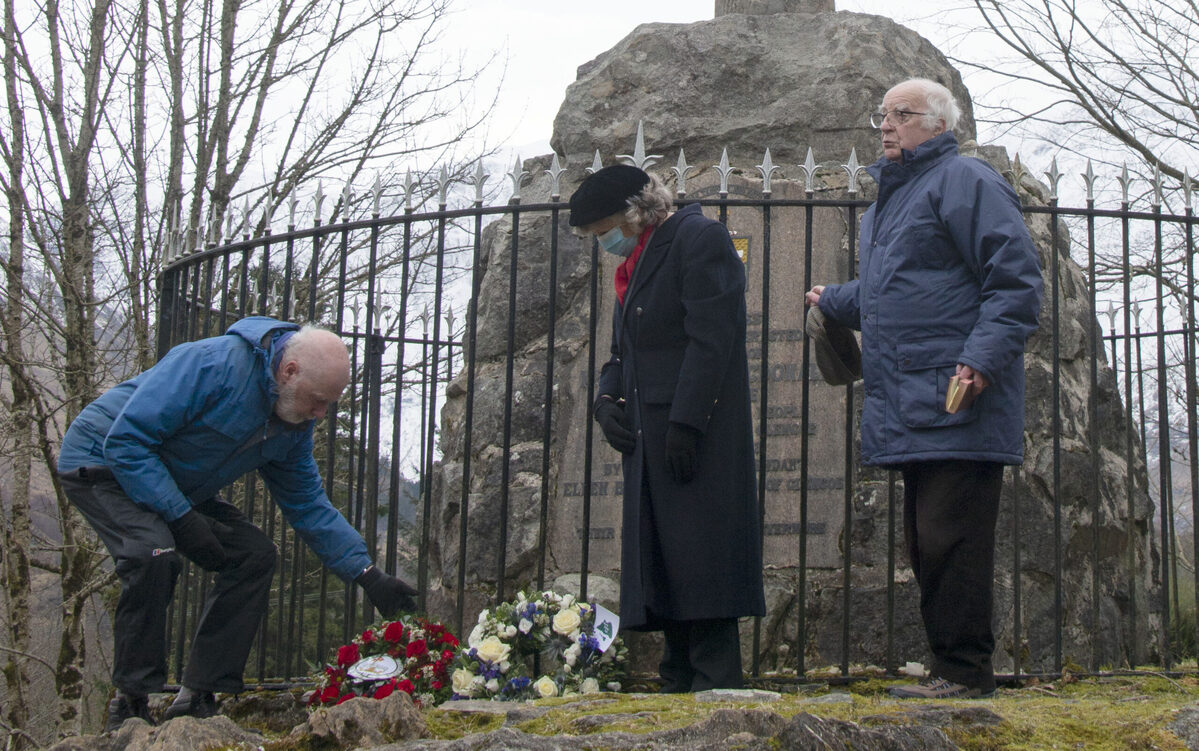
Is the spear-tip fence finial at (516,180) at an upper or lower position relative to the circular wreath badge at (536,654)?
upper

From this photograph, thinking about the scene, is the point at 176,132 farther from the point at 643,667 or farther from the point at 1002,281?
the point at 1002,281

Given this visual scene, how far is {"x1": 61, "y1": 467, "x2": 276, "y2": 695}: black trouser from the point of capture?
10.9 ft

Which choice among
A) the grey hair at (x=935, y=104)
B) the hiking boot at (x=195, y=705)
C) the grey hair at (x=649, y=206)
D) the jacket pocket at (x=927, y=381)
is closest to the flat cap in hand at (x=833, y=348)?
the jacket pocket at (x=927, y=381)

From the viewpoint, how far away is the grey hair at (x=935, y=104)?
11.3 ft

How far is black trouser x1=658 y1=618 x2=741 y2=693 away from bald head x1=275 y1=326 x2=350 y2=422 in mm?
1275

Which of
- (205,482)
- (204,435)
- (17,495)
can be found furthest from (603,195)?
(17,495)

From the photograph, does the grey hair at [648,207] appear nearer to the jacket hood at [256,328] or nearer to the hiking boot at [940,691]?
the jacket hood at [256,328]

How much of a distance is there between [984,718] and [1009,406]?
3.42 feet

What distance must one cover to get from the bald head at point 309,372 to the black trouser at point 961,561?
176 centimetres

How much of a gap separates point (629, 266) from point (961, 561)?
1.41 meters

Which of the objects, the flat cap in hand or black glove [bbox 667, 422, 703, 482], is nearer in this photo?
black glove [bbox 667, 422, 703, 482]

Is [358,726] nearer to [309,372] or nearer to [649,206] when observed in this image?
[309,372]

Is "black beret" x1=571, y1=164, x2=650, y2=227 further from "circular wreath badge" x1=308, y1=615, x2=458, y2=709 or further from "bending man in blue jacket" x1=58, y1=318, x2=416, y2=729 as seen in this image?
"circular wreath badge" x1=308, y1=615, x2=458, y2=709

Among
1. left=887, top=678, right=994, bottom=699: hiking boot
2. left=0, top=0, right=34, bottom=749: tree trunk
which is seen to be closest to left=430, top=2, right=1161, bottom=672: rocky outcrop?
left=887, top=678, right=994, bottom=699: hiking boot
